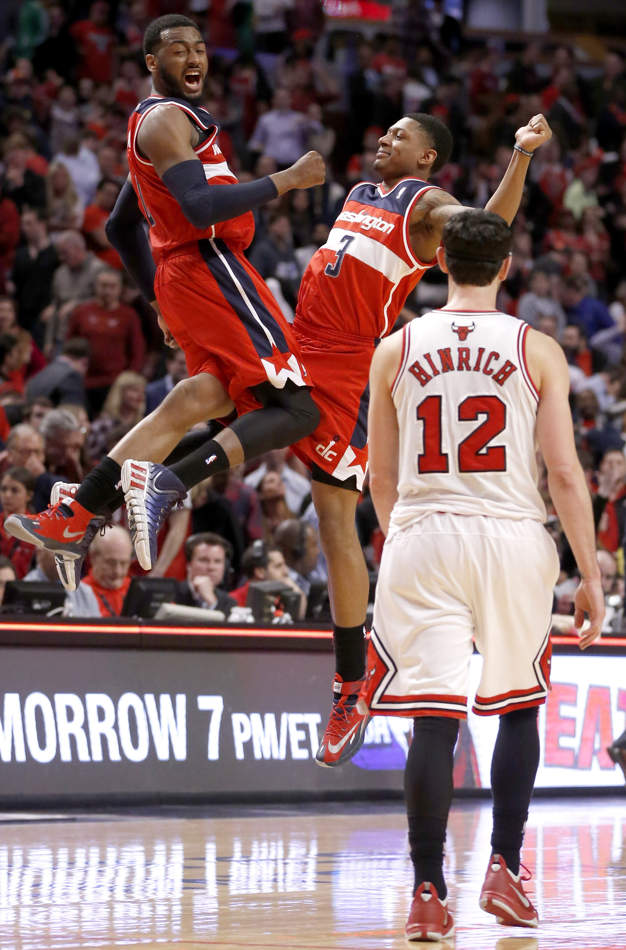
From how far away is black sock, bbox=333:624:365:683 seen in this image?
22.9 ft

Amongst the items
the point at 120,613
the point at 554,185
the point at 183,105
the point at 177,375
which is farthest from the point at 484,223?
the point at 554,185

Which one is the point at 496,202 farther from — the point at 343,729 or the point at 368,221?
the point at 343,729

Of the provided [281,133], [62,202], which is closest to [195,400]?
[62,202]

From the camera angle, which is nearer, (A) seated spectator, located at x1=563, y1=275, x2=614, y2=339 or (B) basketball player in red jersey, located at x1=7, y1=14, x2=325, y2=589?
(B) basketball player in red jersey, located at x1=7, y1=14, x2=325, y2=589

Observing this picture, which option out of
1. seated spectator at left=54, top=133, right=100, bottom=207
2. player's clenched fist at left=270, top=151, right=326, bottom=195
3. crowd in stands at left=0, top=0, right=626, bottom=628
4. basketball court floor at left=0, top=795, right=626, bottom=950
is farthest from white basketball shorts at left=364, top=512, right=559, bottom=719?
seated spectator at left=54, top=133, right=100, bottom=207

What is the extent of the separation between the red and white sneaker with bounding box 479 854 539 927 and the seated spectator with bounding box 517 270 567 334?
11.5 m

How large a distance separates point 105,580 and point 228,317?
11.7ft

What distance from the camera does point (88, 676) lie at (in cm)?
852

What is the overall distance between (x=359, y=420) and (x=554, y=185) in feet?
41.5

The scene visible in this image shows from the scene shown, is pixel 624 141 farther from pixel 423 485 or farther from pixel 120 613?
pixel 423 485

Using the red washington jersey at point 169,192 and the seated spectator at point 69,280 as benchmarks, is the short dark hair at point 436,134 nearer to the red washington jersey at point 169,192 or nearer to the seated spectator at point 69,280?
the red washington jersey at point 169,192

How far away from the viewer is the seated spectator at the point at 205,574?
9773 millimetres

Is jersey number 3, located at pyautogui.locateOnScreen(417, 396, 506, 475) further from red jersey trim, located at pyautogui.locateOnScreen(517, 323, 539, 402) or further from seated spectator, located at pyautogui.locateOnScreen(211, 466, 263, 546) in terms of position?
seated spectator, located at pyautogui.locateOnScreen(211, 466, 263, 546)

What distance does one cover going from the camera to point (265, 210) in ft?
50.1
